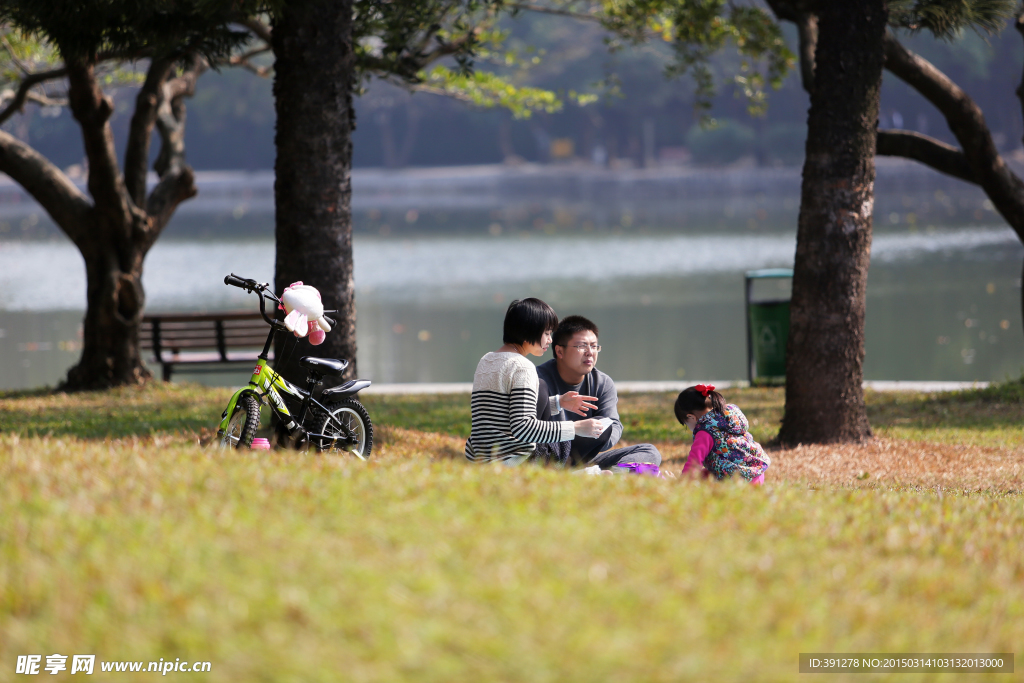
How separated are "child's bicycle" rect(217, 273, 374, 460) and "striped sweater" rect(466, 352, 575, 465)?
0.76 m

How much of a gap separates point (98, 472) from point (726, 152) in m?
67.7

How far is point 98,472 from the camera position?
141 inches

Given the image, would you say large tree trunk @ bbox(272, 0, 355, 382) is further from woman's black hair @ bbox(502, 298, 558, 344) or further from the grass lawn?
the grass lawn

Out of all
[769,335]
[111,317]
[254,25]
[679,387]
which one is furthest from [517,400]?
[679,387]

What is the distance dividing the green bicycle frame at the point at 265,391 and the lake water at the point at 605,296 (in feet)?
36.7

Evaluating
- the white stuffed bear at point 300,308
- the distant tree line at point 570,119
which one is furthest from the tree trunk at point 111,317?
the distant tree line at point 570,119

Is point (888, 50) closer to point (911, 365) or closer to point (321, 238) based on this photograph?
point (321, 238)

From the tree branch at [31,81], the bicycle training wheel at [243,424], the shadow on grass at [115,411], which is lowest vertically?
the shadow on grass at [115,411]

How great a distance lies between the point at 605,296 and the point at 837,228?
16.6m

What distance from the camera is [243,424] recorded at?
5.41m

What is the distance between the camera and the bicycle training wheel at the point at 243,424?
17.3 feet

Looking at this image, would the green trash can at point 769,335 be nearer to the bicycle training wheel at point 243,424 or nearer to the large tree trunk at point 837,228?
the large tree trunk at point 837,228

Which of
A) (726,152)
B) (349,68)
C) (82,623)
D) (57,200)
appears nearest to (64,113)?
(726,152)

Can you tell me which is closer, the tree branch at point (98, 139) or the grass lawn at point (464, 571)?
the grass lawn at point (464, 571)
